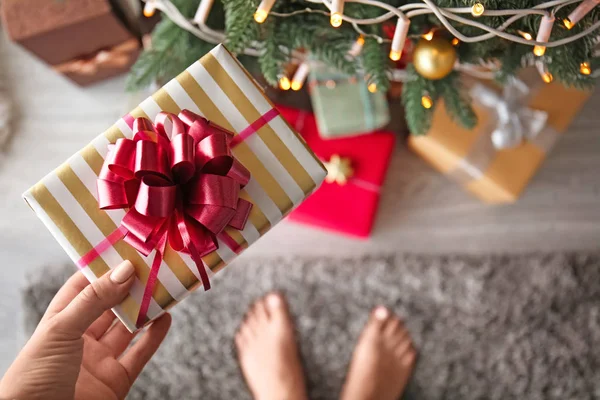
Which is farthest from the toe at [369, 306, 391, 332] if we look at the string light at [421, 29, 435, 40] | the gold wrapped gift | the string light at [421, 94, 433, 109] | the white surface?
the string light at [421, 29, 435, 40]

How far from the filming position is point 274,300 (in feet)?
3.59

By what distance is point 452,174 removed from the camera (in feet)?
3.65

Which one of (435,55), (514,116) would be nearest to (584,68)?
(435,55)

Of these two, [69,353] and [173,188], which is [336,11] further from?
[69,353]

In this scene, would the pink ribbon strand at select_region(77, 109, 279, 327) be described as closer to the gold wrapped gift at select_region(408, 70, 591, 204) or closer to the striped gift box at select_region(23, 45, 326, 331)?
the striped gift box at select_region(23, 45, 326, 331)

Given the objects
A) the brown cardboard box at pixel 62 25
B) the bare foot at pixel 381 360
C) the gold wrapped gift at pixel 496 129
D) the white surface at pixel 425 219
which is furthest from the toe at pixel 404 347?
the brown cardboard box at pixel 62 25

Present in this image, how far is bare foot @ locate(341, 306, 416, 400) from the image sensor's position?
42.3 inches

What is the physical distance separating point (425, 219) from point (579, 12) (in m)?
0.61

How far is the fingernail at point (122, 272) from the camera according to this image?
57 centimetres

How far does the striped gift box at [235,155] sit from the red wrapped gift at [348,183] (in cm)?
45

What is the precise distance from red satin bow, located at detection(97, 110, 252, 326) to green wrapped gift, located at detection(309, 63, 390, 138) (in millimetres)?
490

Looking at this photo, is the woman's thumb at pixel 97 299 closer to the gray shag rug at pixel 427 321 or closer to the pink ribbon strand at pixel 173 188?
the pink ribbon strand at pixel 173 188

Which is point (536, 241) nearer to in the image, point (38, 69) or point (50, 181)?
point (50, 181)

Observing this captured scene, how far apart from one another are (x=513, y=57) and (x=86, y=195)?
62 cm
